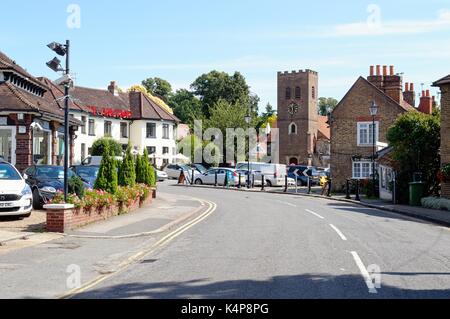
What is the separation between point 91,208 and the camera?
1670 centimetres

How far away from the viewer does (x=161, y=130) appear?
2697 inches

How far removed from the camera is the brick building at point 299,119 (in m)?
79.8

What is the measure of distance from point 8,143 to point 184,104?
230 ft

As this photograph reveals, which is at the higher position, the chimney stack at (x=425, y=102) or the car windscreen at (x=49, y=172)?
the chimney stack at (x=425, y=102)

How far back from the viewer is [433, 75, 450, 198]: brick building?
27.2 m

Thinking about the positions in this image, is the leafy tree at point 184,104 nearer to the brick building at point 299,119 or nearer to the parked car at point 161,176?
the brick building at point 299,119

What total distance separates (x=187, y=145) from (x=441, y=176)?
44263mm

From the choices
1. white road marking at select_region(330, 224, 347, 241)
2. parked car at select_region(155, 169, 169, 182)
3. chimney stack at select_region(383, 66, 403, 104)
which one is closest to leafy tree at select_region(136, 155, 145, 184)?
white road marking at select_region(330, 224, 347, 241)

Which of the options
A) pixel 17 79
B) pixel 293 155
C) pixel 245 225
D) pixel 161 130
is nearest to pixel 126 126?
pixel 161 130

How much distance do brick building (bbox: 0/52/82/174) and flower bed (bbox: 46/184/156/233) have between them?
5784mm

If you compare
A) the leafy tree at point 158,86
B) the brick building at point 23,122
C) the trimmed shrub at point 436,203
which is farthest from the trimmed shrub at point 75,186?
the leafy tree at point 158,86

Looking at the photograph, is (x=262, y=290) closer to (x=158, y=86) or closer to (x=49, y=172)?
(x=49, y=172)

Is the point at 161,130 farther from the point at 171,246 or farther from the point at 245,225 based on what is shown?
the point at 171,246

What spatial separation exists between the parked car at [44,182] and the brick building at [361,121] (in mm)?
28009
